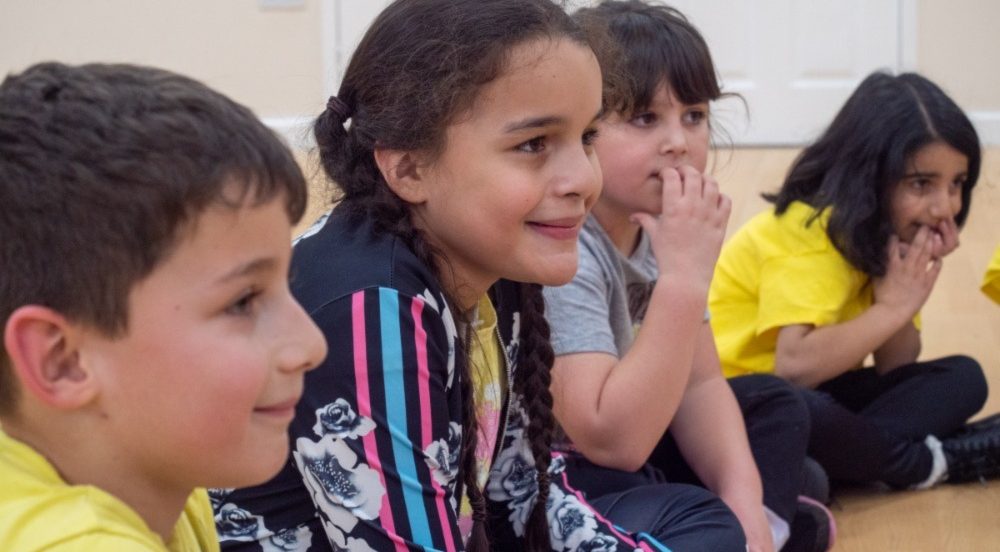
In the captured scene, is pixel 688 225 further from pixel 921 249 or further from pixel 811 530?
pixel 921 249

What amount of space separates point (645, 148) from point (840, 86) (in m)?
3.11

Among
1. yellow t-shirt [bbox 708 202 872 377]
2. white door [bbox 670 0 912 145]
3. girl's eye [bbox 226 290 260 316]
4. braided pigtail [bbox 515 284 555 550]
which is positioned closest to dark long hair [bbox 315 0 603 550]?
braided pigtail [bbox 515 284 555 550]

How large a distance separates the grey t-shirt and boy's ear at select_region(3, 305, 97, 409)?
2.54 ft

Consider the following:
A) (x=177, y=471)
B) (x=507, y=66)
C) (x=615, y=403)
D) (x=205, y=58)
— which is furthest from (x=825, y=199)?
(x=205, y=58)

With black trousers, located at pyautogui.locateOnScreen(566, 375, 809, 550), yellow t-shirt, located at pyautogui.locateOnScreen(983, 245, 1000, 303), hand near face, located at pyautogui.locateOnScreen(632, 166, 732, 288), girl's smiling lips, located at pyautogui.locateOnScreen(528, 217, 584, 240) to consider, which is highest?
girl's smiling lips, located at pyautogui.locateOnScreen(528, 217, 584, 240)

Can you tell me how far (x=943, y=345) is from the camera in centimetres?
252

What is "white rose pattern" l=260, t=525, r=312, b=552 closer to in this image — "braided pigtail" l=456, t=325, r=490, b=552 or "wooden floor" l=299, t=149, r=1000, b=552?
"braided pigtail" l=456, t=325, r=490, b=552

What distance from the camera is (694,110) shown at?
1616mm

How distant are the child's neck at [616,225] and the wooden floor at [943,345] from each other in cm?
33

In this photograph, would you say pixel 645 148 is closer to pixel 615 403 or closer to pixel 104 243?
pixel 615 403

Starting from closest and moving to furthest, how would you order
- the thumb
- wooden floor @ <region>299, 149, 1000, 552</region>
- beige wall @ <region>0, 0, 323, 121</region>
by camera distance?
the thumb
wooden floor @ <region>299, 149, 1000, 552</region>
beige wall @ <region>0, 0, 323, 121</region>

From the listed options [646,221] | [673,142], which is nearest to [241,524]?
[646,221]

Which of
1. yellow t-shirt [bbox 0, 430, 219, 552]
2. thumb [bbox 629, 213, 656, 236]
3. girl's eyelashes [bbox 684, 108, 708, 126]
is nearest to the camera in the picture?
yellow t-shirt [bbox 0, 430, 219, 552]

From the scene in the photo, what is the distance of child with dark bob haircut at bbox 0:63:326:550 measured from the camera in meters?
0.68
